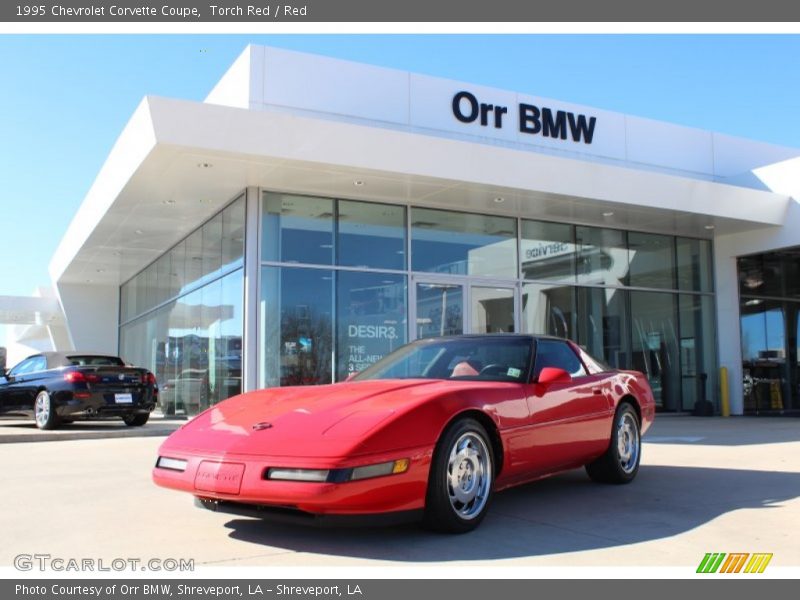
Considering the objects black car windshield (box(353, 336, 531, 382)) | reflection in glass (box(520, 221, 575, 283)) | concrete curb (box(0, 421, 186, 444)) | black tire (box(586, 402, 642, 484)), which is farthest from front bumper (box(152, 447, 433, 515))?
reflection in glass (box(520, 221, 575, 283))

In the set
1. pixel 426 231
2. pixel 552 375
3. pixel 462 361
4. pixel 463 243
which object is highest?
pixel 426 231

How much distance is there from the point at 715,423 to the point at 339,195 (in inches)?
334

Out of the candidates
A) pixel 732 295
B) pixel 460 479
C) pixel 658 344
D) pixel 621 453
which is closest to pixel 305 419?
pixel 460 479

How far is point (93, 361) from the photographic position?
13.1 metres

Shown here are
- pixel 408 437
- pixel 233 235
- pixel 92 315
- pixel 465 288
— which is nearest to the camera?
pixel 408 437

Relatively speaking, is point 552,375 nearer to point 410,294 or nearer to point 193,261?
point 410,294

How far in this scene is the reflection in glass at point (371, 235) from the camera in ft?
44.8

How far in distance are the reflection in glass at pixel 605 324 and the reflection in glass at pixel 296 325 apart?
5956mm

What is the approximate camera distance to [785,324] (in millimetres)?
19859

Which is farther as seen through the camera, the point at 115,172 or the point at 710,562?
the point at 115,172

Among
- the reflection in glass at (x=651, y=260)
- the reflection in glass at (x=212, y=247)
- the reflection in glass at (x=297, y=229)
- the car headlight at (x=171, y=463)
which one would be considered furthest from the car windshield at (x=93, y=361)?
the reflection in glass at (x=651, y=260)

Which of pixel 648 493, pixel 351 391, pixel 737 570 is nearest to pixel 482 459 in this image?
pixel 351 391

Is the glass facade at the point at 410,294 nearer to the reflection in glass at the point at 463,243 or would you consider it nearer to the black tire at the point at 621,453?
the reflection in glass at the point at 463,243

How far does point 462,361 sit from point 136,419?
9379mm
